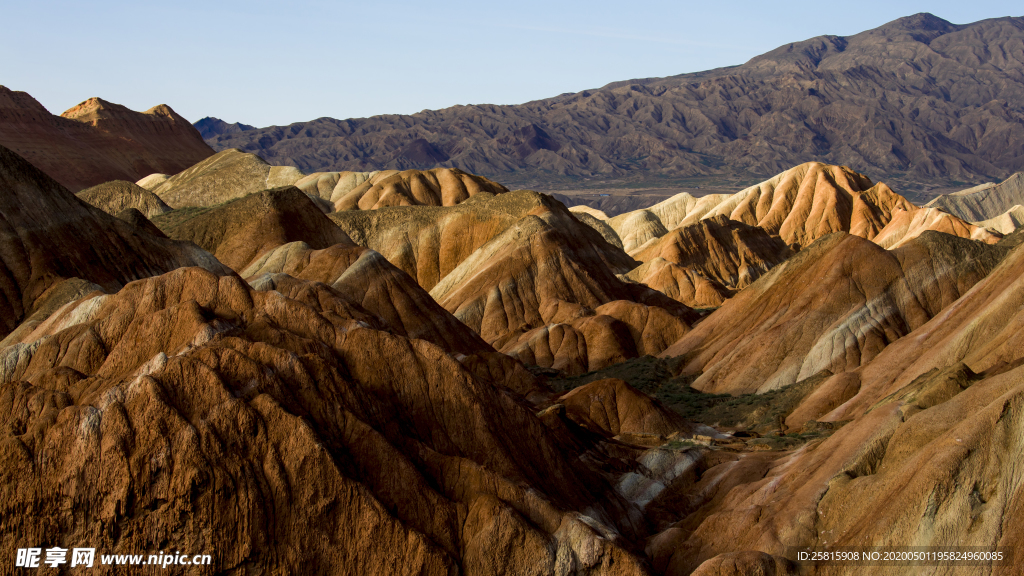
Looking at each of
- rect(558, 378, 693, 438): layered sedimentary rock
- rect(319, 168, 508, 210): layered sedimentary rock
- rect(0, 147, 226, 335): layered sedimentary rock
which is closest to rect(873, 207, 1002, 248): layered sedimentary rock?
rect(319, 168, 508, 210): layered sedimentary rock

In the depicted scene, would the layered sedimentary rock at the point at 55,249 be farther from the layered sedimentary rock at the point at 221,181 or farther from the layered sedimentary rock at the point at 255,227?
the layered sedimentary rock at the point at 221,181

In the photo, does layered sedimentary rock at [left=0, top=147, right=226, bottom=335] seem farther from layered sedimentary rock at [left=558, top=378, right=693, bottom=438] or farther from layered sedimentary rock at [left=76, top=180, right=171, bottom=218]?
layered sedimentary rock at [left=76, top=180, right=171, bottom=218]

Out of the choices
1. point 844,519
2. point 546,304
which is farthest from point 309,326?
point 546,304

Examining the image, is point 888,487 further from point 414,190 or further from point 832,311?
point 414,190

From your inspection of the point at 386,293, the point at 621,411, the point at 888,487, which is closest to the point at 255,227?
the point at 386,293

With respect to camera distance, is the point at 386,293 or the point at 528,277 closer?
the point at 386,293

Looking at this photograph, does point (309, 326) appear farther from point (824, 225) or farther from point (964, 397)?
point (824, 225)

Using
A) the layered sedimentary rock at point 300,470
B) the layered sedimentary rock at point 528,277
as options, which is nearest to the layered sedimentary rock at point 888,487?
the layered sedimentary rock at point 300,470
